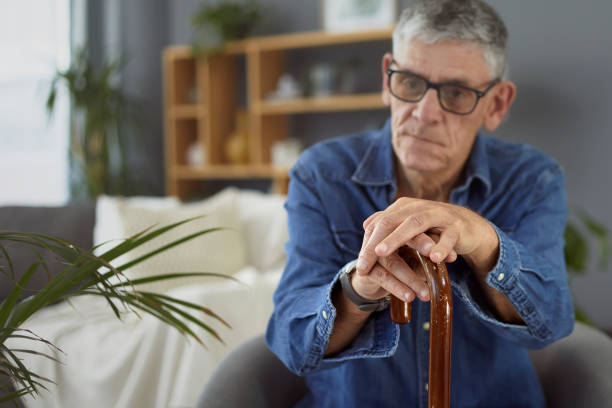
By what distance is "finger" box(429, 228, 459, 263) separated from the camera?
0.73 metres

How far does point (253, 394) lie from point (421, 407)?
305 mm

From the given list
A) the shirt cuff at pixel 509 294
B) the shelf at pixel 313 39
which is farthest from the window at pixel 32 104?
the shirt cuff at pixel 509 294

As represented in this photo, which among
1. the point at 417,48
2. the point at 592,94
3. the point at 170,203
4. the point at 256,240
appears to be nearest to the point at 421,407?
the point at 417,48

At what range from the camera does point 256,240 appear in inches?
103

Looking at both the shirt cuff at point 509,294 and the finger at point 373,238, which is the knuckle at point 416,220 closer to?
the finger at point 373,238

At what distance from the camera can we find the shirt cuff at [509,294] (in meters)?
0.92

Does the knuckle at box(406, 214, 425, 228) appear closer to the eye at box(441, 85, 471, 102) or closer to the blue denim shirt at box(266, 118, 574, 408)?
the blue denim shirt at box(266, 118, 574, 408)

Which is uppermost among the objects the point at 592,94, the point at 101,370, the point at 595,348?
the point at 592,94

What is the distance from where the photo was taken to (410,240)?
76 centimetres

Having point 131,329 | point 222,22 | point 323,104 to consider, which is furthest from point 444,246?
point 222,22

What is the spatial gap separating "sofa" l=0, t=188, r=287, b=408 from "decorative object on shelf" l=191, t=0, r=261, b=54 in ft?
6.51

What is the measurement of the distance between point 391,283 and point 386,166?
47 centimetres

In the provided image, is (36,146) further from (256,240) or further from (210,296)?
(210,296)

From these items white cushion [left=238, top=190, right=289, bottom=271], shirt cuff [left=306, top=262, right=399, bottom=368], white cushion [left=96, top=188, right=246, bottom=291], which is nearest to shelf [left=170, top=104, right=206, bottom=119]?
white cushion [left=238, top=190, right=289, bottom=271]
